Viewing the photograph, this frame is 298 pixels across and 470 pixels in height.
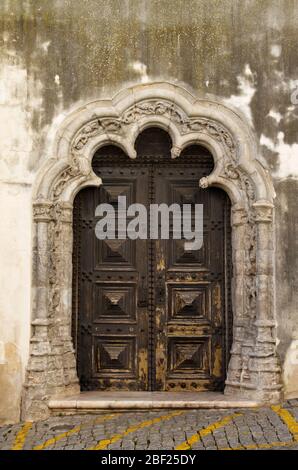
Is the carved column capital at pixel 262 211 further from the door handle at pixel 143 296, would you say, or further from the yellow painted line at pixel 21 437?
the yellow painted line at pixel 21 437

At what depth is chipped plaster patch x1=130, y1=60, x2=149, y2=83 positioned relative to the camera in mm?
6777

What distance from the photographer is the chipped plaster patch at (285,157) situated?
666cm

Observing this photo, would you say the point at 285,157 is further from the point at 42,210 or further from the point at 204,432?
the point at 204,432

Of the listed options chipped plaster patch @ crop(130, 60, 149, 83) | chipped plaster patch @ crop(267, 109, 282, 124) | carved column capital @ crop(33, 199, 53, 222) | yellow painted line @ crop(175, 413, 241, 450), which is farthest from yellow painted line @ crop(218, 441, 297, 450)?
chipped plaster patch @ crop(130, 60, 149, 83)

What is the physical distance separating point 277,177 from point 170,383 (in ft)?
8.88

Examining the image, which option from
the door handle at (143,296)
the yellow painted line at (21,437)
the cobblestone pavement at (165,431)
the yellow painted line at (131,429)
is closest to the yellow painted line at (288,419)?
the cobblestone pavement at (165,431)

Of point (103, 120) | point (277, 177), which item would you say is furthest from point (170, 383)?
point (103, 120)

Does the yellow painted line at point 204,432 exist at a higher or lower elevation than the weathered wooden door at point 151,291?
lower

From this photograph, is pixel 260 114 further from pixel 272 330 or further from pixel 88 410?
pixel 88 410

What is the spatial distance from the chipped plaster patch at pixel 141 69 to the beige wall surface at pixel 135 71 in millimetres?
12

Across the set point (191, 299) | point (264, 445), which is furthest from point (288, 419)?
point (191, 299)

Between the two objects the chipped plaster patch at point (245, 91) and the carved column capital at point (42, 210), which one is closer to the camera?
the carved column capital at point (42, 210)

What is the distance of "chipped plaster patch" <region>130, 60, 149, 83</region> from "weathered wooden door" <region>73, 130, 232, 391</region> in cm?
76

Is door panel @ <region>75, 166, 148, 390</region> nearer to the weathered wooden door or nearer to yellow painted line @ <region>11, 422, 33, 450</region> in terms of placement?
the weathered wooden door
